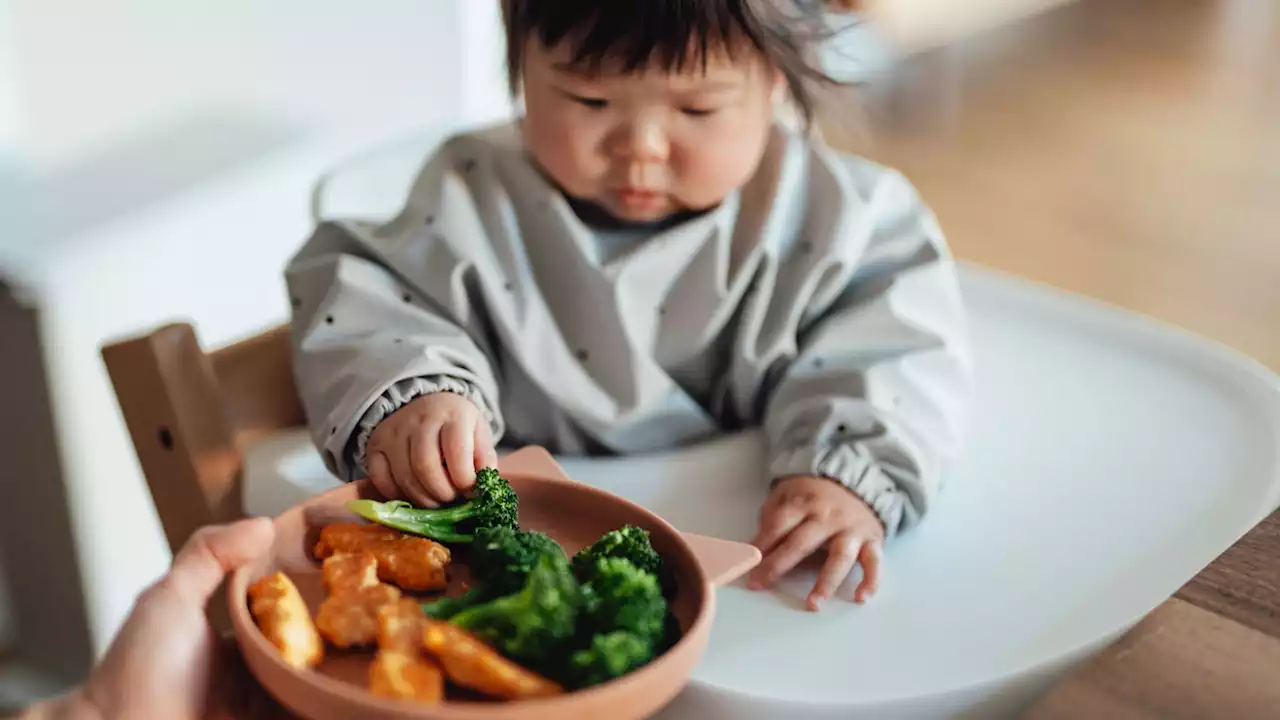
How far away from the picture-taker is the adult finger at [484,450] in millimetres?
594

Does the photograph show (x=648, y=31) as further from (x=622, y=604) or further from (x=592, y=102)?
(x=622, y=604)

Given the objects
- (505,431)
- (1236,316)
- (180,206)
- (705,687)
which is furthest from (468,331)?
(1236,316)

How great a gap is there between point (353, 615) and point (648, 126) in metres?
0.30

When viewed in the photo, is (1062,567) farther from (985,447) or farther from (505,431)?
(505,431)

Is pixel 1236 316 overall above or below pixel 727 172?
below

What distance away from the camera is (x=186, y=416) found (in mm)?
691

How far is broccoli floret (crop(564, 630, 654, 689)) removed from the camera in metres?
0.43

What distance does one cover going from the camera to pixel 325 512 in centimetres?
55

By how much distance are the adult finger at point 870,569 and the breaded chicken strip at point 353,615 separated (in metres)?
0.23

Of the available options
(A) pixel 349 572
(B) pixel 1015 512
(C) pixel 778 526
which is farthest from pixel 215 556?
(B) pixel 1015 512

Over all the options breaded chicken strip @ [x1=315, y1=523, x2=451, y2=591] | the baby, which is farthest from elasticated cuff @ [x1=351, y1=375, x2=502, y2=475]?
breaded chicken strip @ [x1=315, y1=523, x2=451, y2=591]

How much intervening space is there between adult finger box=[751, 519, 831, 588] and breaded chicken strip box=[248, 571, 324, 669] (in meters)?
0.22

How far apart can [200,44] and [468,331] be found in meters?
0.51

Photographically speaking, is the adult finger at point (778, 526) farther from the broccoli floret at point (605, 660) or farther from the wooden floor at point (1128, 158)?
the wooden floor at point (1128, 158)
